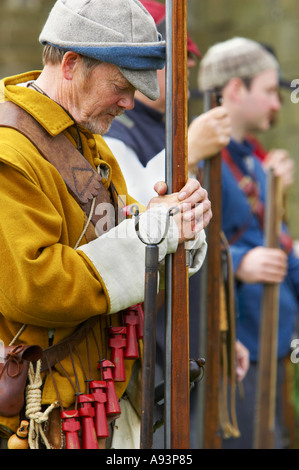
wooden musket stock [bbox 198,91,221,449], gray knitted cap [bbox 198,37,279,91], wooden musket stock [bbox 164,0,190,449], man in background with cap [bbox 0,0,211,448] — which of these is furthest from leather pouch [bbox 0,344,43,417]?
gray knitted cap [bbox 198,37,279,91]

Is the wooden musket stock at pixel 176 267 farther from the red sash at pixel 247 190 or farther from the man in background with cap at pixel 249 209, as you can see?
the red sash at pixel 247 190

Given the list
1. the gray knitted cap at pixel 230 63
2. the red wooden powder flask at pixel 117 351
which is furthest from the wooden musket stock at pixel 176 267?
the gray knitted cap at pixel 230 63

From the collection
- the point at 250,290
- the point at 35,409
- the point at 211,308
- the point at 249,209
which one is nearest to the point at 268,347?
the point at 250,290

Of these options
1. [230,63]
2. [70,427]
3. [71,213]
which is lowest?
[70,427]

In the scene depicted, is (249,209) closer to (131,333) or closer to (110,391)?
(131,333)

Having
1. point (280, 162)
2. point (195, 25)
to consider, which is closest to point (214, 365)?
point (280, 162)

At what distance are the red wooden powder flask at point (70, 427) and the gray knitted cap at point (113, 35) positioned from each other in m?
0.83

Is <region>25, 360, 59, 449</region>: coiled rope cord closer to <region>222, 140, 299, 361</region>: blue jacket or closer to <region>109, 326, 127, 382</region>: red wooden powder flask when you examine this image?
<region>109, 326, 127, 382</region>: red wooden powder flask

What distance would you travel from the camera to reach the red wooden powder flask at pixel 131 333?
2.19m

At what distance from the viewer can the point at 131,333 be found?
86.7 inches

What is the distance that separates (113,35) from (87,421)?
0.95 m
